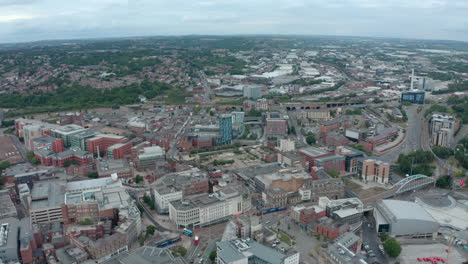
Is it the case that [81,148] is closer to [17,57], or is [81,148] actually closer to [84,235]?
[84,235]

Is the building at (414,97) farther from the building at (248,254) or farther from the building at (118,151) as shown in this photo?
the building at (248,254)

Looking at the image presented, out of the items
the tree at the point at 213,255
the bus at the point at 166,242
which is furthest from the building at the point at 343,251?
the bus at the point at 166,242

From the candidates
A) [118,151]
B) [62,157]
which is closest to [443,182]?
[118,151]

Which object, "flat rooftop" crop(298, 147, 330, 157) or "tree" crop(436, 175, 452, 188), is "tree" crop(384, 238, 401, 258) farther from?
"flat rooftop" crop(298, 147, 330, 157)

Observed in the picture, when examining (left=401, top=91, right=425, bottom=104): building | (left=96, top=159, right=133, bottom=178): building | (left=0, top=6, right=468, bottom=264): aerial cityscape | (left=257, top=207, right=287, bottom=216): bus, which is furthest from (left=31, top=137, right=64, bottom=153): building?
(left=401, top=91, right=425, bottom=104): building

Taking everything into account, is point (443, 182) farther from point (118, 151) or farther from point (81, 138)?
point (81, 138)

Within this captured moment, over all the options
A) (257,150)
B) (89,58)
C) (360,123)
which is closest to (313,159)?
(257,150)
